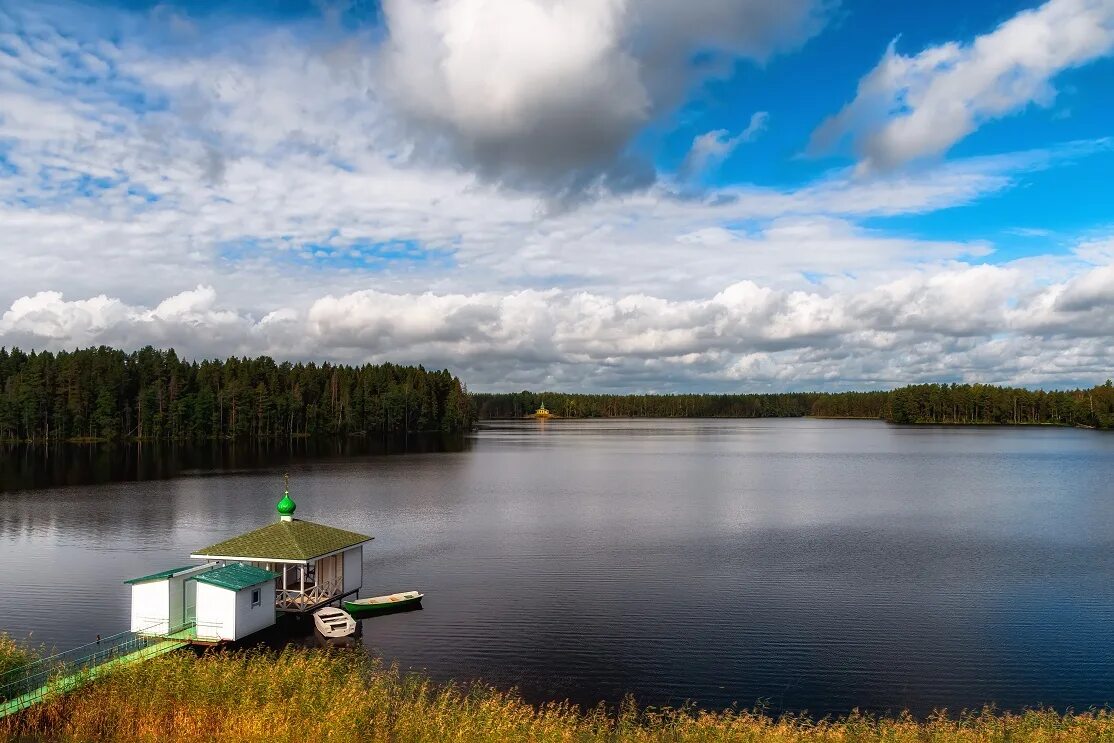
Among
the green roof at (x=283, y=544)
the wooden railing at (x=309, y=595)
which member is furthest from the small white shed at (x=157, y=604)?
the wooden railing at (x=309, y=595)

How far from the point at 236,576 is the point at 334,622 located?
12.9 ft

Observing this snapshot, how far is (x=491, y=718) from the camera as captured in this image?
18.8 m

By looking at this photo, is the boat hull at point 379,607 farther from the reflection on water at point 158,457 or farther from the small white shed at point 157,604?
the reflection on water at point 158,457

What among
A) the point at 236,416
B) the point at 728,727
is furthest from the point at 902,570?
the point at 236,416

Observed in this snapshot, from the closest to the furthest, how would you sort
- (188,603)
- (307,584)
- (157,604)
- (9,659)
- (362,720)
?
1. (362,720)
2. (9,659)
3. (157,604)
4. (188,603)
5. (307,584)

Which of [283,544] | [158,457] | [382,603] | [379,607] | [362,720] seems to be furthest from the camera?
[158,457]

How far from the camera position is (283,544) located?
30.6 metres

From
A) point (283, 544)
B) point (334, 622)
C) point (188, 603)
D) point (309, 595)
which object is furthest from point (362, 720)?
point (309, 595)

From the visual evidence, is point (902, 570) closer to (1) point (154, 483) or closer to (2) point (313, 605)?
(2) point (313, 605)

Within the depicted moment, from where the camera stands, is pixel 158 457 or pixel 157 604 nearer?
pixel 157 604

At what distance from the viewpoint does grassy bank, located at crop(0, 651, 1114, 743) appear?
1784 centimetres

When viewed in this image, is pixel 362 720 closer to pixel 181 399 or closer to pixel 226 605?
pixel 226 605

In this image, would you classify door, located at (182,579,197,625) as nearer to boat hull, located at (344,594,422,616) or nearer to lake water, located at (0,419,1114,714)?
lake water, located at (0,419,1114,714)

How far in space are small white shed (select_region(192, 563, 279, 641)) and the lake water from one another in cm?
457
